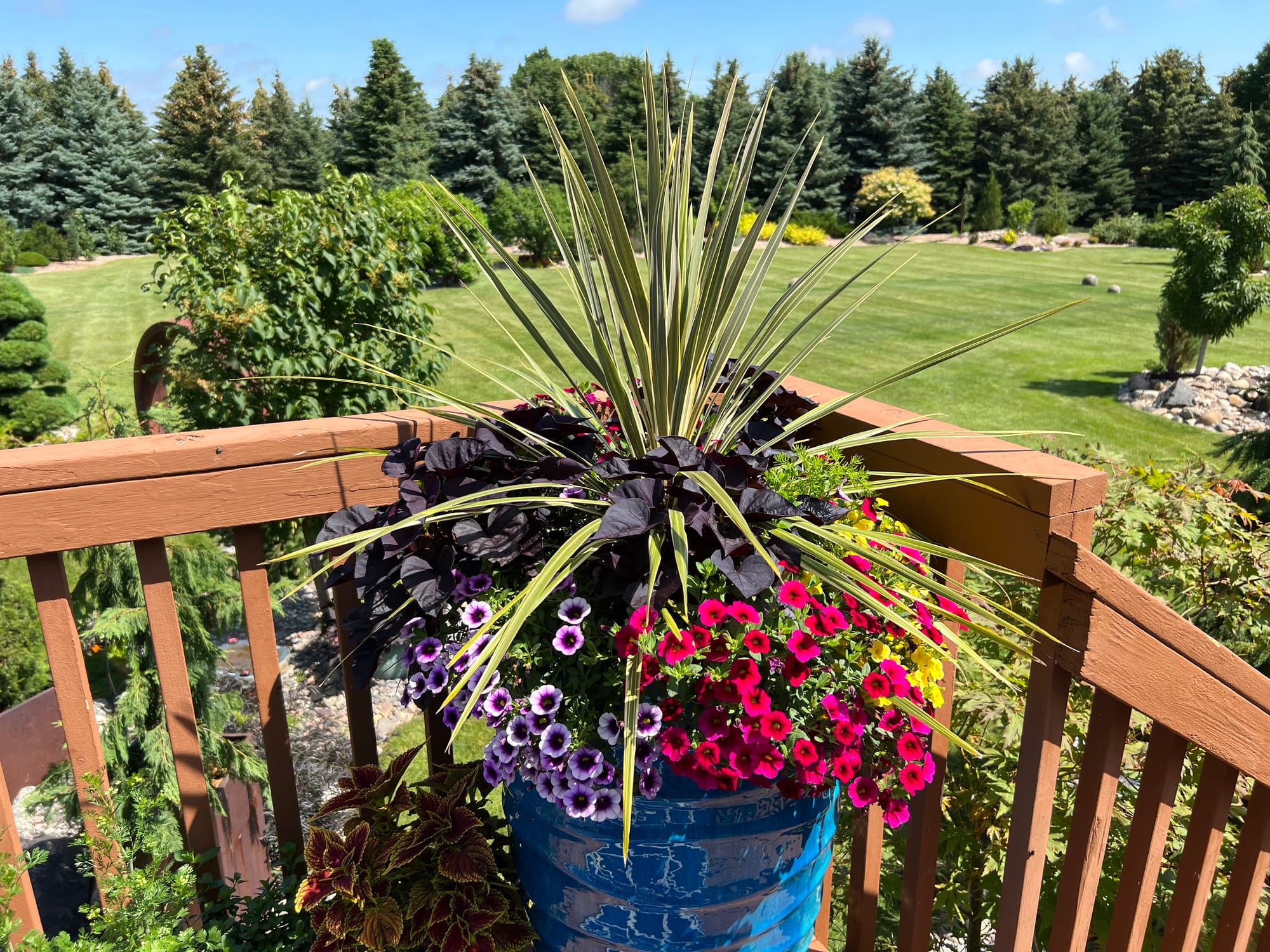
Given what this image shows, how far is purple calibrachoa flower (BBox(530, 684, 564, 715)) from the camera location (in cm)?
113

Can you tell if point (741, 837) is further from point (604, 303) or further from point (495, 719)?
point (604, 303)

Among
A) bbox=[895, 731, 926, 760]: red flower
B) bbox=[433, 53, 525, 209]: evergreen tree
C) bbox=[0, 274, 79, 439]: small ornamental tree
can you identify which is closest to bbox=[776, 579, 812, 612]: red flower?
bbox=[895, 731, 926, 760]: red flower

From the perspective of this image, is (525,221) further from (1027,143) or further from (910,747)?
(1027,143)

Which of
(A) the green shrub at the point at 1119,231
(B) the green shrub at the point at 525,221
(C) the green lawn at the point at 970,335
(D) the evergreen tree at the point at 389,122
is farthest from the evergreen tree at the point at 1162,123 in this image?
(D) the evergreen tree at the point at 389,122

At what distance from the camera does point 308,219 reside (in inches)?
169

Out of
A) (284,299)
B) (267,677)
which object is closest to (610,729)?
(267,677)

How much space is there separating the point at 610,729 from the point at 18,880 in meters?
0.94

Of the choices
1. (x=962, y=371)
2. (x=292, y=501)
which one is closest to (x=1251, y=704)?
(x=292, y=501)

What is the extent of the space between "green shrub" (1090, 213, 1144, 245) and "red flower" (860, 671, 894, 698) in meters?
27.0

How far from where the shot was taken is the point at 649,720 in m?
1.10

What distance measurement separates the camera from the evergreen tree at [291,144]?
90.4 feet

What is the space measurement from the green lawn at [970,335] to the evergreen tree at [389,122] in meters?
7.16

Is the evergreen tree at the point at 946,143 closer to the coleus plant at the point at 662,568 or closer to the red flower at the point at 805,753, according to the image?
the coleus plant at the point at 662,568

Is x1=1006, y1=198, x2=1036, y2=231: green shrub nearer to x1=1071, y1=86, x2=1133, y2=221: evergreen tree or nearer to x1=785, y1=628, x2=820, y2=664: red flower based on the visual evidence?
x1=1071, y1=86, x2=1133, y2=221: evergreen tree
